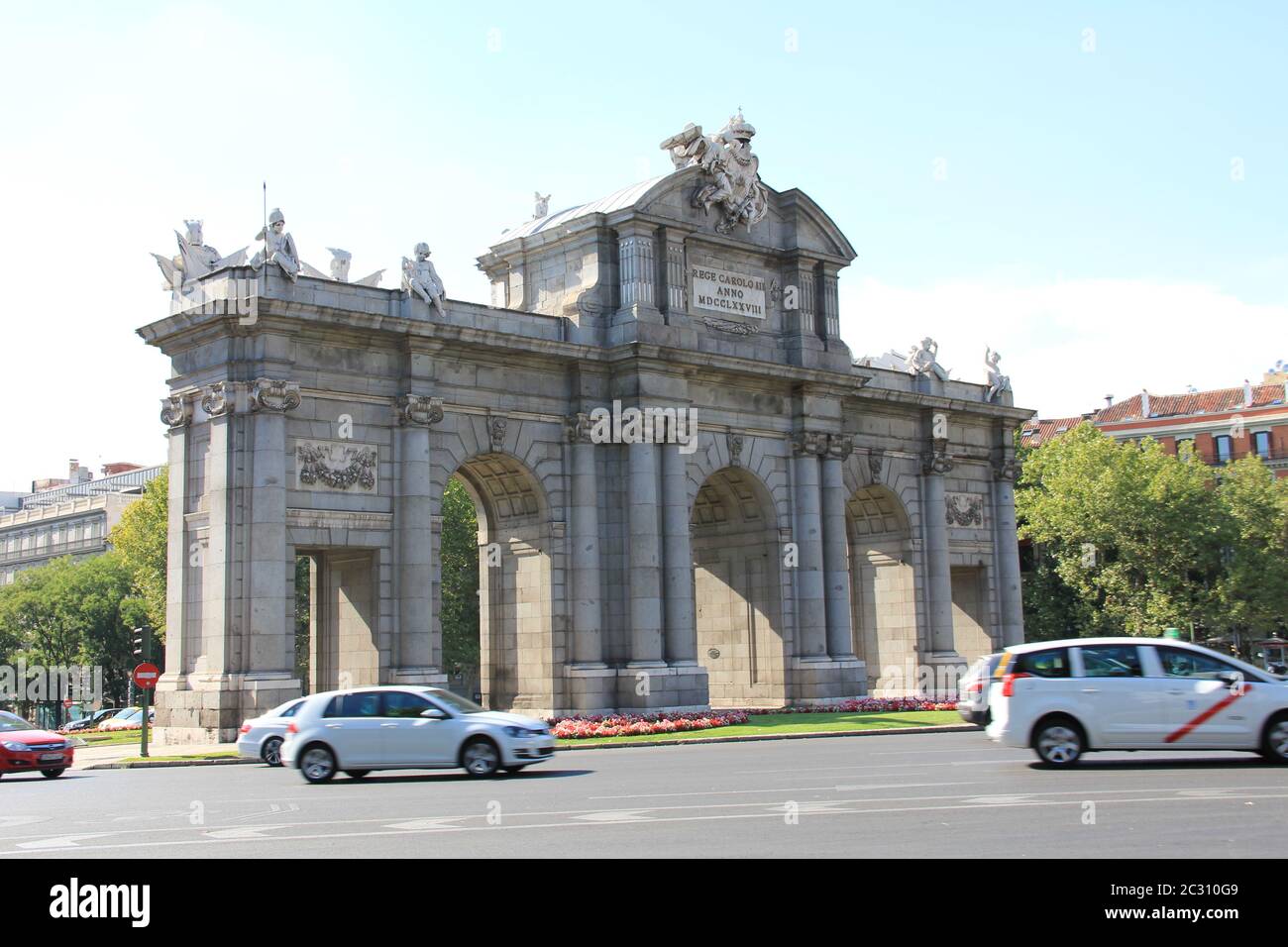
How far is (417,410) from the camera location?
3612cm

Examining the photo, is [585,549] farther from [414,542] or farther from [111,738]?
[111,738]

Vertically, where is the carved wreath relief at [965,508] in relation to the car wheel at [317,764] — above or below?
above

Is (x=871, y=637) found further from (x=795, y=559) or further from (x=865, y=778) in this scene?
(x=865, y=778)

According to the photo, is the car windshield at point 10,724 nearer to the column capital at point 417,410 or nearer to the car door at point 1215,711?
the column capital at point 417,410

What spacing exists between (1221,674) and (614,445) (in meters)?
22.3

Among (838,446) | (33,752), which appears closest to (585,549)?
(838,446)

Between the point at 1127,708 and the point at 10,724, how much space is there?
20192 mm

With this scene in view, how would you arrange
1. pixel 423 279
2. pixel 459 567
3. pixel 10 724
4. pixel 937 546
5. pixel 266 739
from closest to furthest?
pixel 266 739 → pixel 10 724 → pixel 423 279 → pixel 937 546 → pixel 459 567

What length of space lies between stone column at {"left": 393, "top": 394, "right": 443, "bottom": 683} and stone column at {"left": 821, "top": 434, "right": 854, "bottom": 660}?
1356cm

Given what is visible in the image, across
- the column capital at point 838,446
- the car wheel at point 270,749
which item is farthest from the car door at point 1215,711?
Result: the column capital at point 838,446

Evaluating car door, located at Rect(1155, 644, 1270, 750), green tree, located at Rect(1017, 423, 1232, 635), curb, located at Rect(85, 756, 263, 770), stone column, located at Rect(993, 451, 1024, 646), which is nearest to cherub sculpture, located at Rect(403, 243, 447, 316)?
curb, located at Rect(85, 756, 263, 770)

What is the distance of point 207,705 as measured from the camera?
32938mm

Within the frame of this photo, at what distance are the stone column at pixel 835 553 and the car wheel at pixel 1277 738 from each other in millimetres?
24196

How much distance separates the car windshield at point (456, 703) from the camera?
22141 mm
